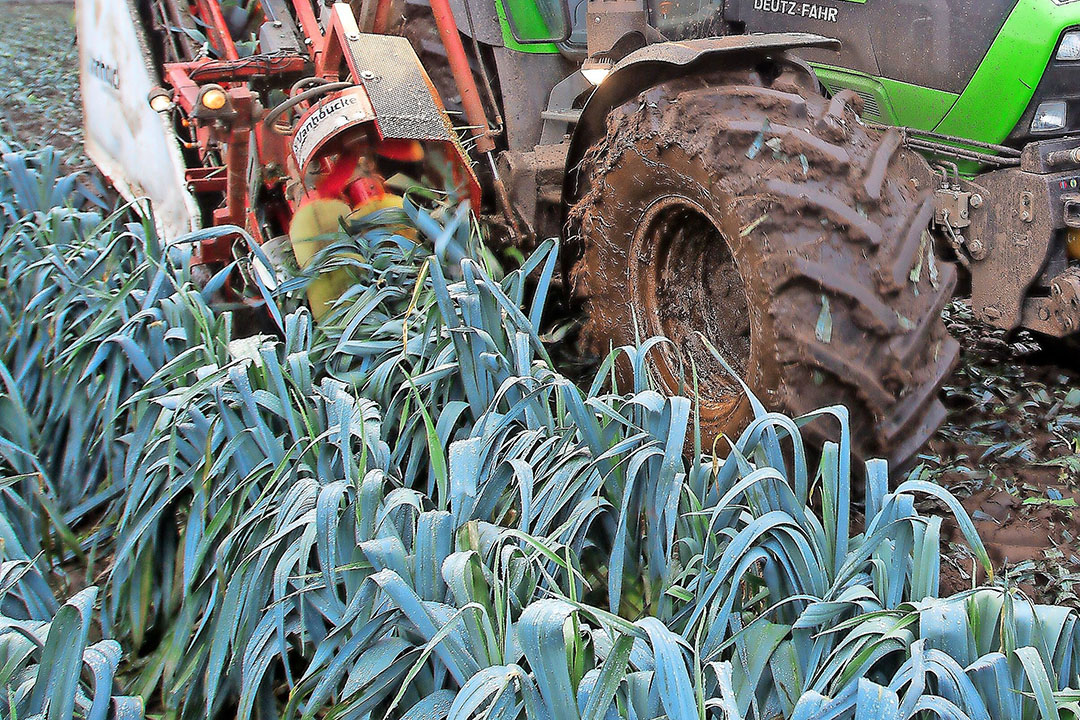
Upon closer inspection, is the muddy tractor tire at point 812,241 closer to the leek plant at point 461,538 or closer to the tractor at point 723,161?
the tractor at point 723,161

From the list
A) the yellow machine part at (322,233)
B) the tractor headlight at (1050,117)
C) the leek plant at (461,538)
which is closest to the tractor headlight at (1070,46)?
the tractor headlight at (1050,117)

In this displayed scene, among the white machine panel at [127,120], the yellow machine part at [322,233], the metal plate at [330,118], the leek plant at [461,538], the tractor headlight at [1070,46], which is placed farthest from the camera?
the white machine panel at [127,120]

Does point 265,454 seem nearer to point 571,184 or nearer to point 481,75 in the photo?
point 571,184

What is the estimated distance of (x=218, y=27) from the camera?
3967 mm

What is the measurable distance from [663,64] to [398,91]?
895 millimetres

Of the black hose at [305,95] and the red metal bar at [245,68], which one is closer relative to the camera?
the black hose at [305,95]

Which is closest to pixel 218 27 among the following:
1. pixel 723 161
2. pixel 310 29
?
pixel 310 29

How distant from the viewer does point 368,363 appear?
2.55 meters

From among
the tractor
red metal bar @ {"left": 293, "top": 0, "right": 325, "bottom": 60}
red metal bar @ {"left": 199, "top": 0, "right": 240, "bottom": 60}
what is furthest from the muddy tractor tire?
red metal bar @ {"left": 199, "top": 0, "right": 240, "bottom": 60}

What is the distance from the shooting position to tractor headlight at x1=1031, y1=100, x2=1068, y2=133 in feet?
8.14

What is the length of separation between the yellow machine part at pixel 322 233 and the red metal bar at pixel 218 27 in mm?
1215

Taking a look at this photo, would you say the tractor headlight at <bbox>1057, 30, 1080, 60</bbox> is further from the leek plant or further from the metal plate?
the metal plate

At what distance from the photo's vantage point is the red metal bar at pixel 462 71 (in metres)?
3.17

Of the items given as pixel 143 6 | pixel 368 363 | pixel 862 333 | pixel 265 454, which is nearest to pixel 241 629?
pixel 265 454
